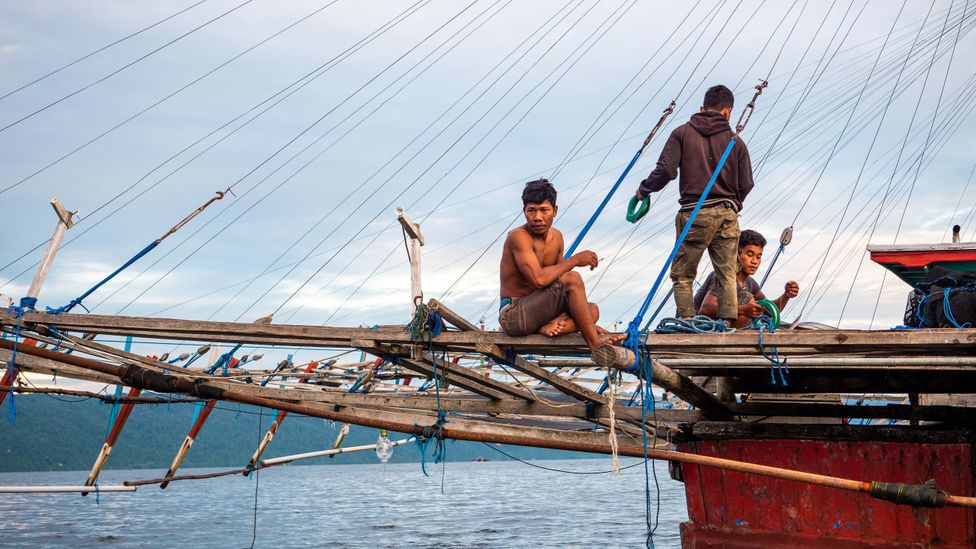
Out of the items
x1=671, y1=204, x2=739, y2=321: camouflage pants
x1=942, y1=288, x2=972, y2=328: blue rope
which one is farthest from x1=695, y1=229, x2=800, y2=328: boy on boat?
x1=942, y1=288, x2=972, y2=328: blue rope

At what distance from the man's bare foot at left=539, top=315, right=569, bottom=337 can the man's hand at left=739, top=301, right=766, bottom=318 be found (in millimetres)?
2863

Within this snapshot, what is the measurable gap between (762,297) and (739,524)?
2756mm

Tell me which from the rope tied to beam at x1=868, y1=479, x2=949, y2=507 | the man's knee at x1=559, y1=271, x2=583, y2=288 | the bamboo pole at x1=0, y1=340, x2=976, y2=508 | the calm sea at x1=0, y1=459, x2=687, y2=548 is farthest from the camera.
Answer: the calm sea at x1=0, y1=459, x2=687, y2=548

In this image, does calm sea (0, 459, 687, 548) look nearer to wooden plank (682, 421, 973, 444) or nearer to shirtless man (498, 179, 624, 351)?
wooden plank (682, 421, 973, 444)

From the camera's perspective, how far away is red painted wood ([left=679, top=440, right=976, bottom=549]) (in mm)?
10242

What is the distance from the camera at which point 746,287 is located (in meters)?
11.1

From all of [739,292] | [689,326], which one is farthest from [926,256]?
[689,326]

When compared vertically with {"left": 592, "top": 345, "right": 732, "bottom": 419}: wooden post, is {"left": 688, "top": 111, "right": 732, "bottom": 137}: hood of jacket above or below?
above

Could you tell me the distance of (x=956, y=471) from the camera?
33.6 feet

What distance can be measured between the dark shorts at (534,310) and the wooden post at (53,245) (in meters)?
5.43

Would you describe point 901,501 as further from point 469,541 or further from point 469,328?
point 469,541

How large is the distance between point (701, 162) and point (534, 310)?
2.80m

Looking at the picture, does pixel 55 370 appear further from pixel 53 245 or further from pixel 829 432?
pixel 829 432

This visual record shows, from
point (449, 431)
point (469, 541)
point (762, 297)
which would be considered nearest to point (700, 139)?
point (762, 297)
